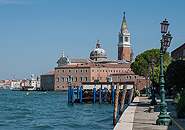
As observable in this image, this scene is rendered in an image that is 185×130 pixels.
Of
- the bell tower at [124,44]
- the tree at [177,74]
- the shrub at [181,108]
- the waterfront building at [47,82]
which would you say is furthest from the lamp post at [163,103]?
the bell tower at [124,44]

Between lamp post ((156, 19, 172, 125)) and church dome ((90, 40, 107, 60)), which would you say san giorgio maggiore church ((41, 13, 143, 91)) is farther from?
lamp post ((156, 19, 172, 125))

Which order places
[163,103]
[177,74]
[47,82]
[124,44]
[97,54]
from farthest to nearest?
[97,54] < [124,44] < [47,82] < [177,74] < [163,103]

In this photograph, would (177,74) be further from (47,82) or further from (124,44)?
(124,44)

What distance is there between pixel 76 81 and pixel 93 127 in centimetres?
9509

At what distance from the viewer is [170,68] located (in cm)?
2416

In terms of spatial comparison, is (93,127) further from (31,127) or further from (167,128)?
(167,128)

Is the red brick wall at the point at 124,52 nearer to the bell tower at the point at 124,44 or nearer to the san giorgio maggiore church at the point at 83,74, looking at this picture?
the bell tower at the point at 124,44

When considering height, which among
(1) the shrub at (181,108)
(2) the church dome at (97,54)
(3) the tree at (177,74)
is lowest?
(1) the shrub at (181,108)

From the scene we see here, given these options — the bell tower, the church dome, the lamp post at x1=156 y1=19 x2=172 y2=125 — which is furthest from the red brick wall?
the lamp post at x1=156 y1=19 x2=172 y2=125

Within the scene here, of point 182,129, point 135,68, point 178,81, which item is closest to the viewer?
point 182,129

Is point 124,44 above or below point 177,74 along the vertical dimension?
above

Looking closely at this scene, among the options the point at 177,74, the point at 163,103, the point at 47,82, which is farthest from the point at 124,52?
the point at 163,103

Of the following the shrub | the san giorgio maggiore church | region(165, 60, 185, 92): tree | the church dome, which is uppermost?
the church dome

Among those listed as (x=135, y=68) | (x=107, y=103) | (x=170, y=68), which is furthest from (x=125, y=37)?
(x=170, y=68)
